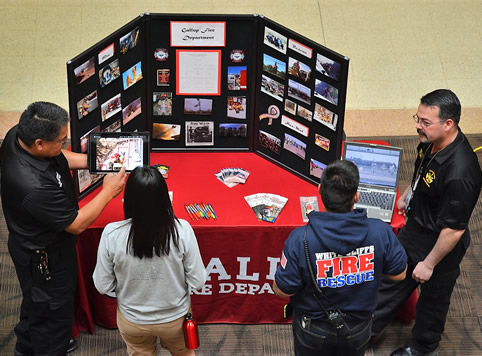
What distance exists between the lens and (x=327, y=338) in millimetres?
3049

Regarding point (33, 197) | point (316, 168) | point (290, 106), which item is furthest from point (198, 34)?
point (33, 197)

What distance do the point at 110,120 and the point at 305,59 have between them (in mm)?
1154

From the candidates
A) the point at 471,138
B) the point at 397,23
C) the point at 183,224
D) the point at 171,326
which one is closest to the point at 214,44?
the point at 183,224

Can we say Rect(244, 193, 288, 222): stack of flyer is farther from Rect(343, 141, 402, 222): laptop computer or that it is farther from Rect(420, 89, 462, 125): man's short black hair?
Rect(420, 89, 462, 125): man's short black hair

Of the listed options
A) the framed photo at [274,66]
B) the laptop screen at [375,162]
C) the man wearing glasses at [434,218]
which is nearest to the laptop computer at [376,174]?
the laptop screen at [375,162]

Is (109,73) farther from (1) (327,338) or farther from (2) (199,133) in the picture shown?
(1) (327,338)

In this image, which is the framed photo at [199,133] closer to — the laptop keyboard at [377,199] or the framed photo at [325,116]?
the framed photo at [325,116]

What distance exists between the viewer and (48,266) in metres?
3.43

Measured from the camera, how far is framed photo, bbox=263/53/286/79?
156 inches

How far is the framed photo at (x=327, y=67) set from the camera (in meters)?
3.69

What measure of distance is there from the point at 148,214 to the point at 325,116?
4.72 ft

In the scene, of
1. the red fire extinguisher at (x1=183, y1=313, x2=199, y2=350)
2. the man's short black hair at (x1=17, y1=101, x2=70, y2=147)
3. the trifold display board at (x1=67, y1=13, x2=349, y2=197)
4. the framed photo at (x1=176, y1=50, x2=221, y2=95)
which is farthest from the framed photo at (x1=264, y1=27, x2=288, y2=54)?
the red fire extinguisher at (x1=183, y1=313, x2=199, y2=350)

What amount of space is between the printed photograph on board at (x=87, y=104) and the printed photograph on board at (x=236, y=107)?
0.88 m

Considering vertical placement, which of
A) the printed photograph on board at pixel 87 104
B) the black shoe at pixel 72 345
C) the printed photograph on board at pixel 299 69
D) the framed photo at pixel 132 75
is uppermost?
the printed photograph on board at pixel 299 69
